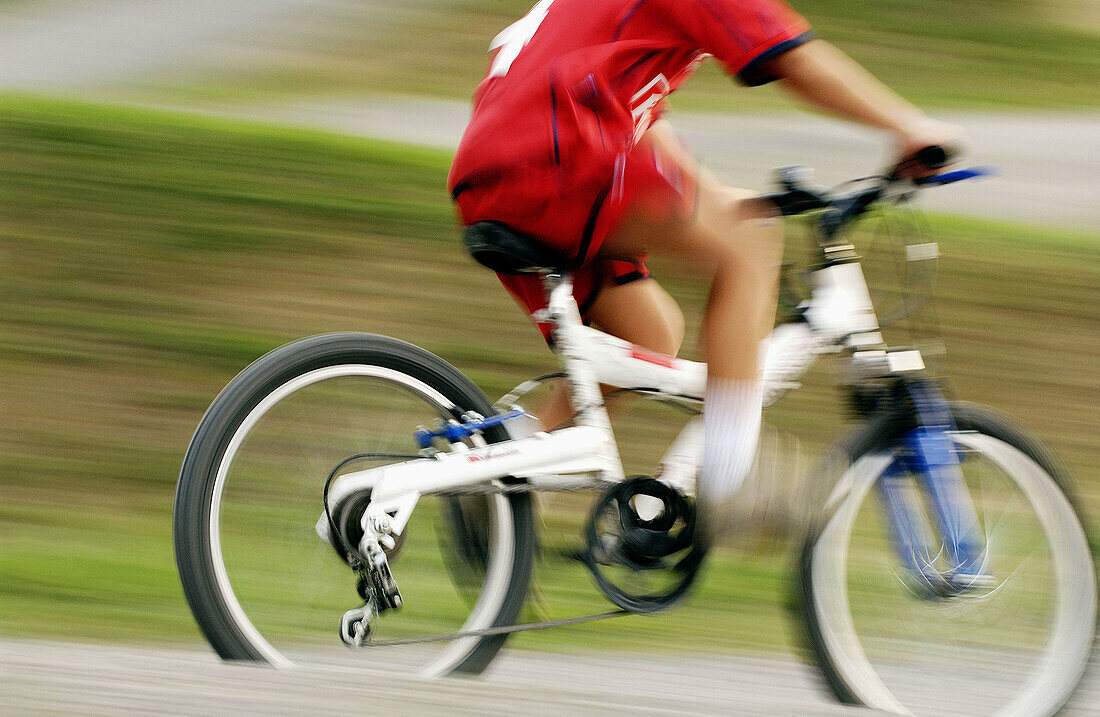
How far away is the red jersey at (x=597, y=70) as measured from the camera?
2281 mm

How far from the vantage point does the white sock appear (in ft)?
8.17

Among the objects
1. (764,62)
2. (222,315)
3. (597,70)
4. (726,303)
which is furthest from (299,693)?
(222,315)

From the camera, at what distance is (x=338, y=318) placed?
4.67 metres

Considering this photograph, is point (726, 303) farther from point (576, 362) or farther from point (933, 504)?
point (933, 504)

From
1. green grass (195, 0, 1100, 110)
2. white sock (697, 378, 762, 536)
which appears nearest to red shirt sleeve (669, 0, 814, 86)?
white sock (697, 378, 762, 536)

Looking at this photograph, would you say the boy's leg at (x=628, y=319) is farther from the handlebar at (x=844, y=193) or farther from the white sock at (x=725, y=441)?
the handlebar at (x=844, y=193)

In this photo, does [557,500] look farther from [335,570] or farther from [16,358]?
[16,358]

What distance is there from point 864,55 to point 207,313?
7068mm

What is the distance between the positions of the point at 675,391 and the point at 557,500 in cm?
97

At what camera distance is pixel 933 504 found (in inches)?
100.0

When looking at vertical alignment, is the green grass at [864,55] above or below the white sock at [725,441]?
above

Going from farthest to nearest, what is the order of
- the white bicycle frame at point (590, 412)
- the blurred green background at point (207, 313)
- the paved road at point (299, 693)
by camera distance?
the blurred green background at point (207, 313) → the white bicycle frame at point (590, 412) → the paved road at point (299, 693)

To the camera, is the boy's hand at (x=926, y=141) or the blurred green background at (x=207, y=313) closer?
the boy's hand at (x=926, y=141)

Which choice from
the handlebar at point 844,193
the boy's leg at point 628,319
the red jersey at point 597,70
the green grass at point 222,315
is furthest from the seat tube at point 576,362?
the green grass at point 222,315
